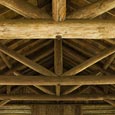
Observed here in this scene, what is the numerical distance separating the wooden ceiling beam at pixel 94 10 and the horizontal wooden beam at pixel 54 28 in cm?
9

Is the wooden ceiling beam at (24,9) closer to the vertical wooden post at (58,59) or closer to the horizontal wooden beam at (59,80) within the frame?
the vertical wooden post at (58,59)

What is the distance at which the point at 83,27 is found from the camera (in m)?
4.11

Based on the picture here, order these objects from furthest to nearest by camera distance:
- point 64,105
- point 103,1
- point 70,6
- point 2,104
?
point 64,105, point 2,104, point 70,6, point 103,1

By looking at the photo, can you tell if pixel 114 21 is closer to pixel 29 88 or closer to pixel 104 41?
pixel 104 41

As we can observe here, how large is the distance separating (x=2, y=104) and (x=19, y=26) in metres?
6.70

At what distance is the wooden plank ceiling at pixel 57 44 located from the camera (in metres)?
4.05

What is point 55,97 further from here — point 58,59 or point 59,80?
point 58,59

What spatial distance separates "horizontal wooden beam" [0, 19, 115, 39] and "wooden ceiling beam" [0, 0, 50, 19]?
102 millimetres

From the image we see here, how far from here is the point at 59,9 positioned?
371 centimetres

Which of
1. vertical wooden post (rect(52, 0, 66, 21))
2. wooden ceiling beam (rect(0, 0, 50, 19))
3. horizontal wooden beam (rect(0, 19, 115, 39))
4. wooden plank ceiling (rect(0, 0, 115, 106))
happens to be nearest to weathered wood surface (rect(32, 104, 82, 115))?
wooden plank ceiling (rect(0, 0, 115, 106))

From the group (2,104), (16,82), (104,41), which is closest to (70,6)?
(104,41)

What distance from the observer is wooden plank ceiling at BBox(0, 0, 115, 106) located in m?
4.05

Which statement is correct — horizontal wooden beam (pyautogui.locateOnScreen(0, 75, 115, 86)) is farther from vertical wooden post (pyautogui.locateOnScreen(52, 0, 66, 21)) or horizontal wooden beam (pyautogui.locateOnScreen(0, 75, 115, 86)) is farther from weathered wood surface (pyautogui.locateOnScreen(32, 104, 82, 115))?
weathered wood surface (pyautogui.locateOnScreen(32, 104, 82, 115))

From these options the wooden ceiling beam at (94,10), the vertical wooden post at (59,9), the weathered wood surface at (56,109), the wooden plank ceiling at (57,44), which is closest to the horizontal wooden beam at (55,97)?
the wooden plank ceiling at (57,44)
